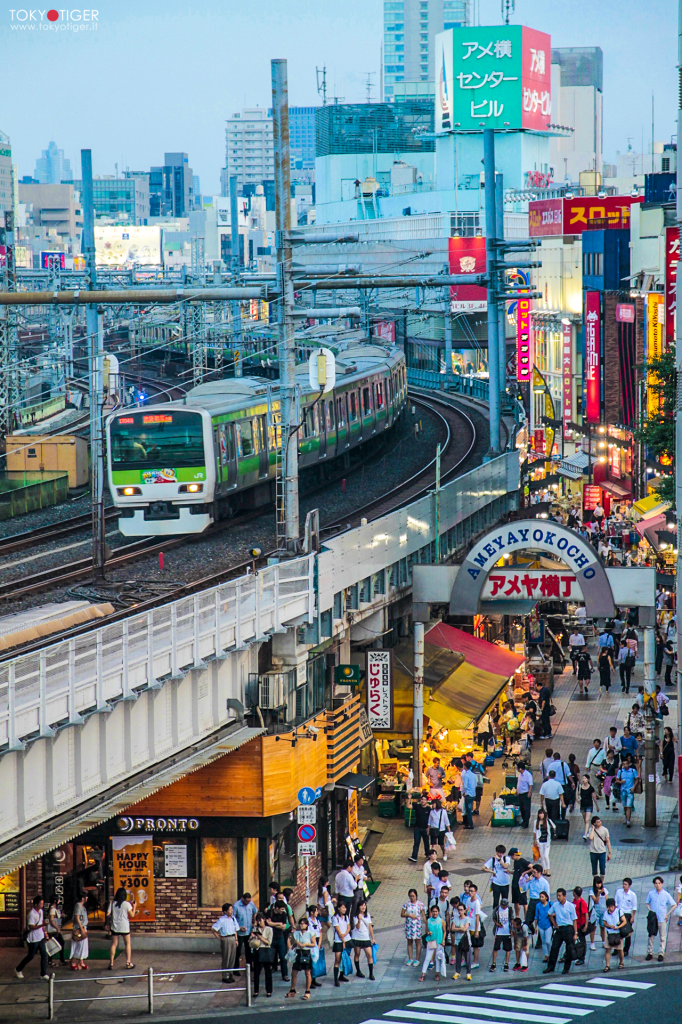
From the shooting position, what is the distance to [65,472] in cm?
4159

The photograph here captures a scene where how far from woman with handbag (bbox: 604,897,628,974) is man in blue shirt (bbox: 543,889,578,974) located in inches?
17.2

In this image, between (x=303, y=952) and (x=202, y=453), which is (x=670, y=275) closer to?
(x=202, y=453)

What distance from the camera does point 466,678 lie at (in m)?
29.1

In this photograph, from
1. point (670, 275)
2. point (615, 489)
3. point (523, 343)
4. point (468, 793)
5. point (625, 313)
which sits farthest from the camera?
point (523, 343)

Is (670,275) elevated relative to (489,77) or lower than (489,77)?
lower

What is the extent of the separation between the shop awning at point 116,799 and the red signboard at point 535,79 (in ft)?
355

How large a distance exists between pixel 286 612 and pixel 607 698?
631 inches

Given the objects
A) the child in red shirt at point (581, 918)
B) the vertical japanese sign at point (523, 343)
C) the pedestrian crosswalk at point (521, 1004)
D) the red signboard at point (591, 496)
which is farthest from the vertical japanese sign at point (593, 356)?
the pedestrian crosswalk at point (521, 1004)

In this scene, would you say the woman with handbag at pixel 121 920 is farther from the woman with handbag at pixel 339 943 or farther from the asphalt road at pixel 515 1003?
the woman with handbag at pixel 339 943

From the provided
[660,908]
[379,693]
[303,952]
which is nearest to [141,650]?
[303,952]

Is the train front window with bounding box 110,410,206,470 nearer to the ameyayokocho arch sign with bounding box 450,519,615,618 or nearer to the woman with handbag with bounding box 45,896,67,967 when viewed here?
the ameyayokocho arch sign with bounding box 450,519,615,618

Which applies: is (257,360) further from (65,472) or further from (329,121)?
(329,121)

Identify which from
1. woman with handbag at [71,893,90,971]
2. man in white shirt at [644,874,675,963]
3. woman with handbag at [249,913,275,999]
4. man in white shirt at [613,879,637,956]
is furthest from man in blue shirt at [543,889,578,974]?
woman with handbag at [71,893,90,971]

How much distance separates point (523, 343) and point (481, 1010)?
5433 cm
